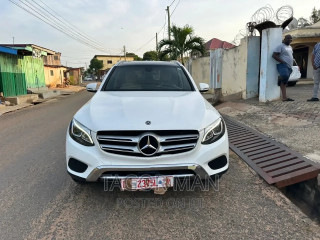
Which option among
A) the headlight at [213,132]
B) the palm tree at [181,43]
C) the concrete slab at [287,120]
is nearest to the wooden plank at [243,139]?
the concrete slab at [287,120]

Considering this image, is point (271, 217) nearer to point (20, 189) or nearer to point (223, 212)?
point (223, 212)

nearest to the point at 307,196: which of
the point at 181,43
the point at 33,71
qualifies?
the point at 181,43

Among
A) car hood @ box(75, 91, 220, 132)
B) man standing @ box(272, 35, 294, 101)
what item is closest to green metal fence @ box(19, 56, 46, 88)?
man standing @ box(272, 35, 294, 101)

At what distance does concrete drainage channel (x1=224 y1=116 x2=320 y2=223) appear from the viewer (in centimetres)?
307

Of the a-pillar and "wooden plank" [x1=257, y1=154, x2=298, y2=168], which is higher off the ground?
the a-pillar

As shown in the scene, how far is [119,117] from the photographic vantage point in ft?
8.20

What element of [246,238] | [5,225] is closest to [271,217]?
[246,238]

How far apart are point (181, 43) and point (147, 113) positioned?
15061mm

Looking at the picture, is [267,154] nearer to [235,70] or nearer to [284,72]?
[284,72]

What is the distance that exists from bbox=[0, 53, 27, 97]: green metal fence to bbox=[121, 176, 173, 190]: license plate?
534 inches

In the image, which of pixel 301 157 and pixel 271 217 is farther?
pixel 301 157

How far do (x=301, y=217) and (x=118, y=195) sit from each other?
75.7 inches

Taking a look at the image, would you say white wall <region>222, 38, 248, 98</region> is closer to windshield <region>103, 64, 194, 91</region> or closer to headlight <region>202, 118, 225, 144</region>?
windshield <region>103, 64, 194, 91</region>

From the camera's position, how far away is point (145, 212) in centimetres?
262
